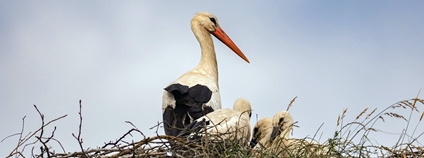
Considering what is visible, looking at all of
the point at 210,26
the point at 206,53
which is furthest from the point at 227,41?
the point at 206,53

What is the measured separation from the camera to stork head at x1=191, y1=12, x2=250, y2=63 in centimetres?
732

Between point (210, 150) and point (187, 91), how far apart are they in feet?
6.95

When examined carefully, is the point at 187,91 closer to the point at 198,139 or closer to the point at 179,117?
the point at 179,117

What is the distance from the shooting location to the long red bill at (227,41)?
745 cm

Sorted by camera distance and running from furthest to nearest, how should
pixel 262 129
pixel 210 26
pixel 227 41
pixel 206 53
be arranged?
pixel 227 41 → pixel 210 26 → pixel 206 53 → pixel 262 129

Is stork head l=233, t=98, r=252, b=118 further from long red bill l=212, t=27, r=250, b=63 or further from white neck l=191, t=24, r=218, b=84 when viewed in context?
long red bill l=212, t=27, r=250, b=63

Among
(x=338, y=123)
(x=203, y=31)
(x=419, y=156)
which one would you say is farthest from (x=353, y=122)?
(x=203, y=31)

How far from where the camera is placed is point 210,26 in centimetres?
736

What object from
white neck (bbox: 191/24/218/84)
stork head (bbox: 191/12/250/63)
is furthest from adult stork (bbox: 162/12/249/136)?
stork head (bbox: 191/12/250/63)

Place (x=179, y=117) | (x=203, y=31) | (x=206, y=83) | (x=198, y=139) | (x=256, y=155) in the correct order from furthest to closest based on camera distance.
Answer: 1. (x=203, y=31)
2. (x=206, y=83)
3. (x=179, y=117)
4. (x=198, y=139)
5. (x=256, y=155)

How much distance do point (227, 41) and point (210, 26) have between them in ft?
0.93

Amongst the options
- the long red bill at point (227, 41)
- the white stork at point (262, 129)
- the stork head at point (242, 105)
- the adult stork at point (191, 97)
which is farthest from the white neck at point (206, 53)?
the white stork at point (262, 129)

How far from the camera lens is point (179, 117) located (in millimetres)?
5645

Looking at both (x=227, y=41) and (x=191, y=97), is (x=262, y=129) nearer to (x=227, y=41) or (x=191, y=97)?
(x=191, y=97)
